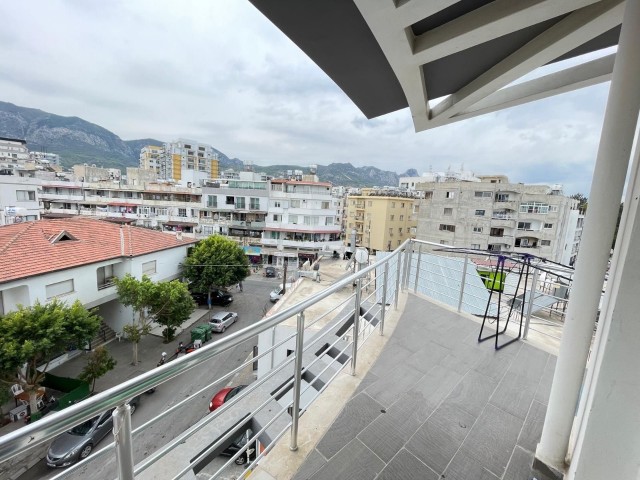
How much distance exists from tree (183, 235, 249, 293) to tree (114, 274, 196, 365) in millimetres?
3607

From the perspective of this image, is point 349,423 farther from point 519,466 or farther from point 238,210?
point 238,210

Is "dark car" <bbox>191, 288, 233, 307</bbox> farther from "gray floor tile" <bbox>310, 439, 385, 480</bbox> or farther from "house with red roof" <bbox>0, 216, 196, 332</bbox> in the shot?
"gray floor tile" <bbox>310, 439, 385, 480</bbox>

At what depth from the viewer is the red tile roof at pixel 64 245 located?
31.4 feet

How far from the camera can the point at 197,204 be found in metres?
27.0

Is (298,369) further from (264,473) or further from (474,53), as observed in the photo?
(474,53)

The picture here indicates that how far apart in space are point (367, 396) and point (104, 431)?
870cm

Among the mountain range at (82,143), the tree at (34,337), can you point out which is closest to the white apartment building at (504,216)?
the tree at (34,337)

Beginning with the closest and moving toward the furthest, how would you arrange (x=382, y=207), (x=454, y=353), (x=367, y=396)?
(x=367, y=396)
(x=454, y=353)
(x=382, y=207)

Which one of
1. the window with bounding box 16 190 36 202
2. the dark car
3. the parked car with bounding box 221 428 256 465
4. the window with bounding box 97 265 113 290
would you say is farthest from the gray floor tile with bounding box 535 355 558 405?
the window with bounding box 16 190 36 202

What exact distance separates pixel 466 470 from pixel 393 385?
685mm

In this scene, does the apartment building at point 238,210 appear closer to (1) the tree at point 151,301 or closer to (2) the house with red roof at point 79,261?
(2) the house with red roof at point 79,261

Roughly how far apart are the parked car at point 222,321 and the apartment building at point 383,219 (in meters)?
18.1

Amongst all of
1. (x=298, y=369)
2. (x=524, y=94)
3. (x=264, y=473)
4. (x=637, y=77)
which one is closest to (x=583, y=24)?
(x=637, y=77)

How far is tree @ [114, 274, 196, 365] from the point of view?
11.3 meters
